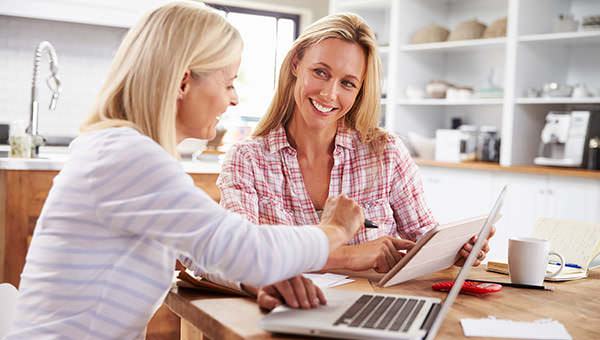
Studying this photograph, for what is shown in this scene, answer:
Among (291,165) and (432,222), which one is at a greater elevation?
(291,165)

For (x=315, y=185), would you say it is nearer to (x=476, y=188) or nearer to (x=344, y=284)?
(x=344, y=284)

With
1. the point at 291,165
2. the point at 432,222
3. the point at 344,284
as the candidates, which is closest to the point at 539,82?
the point at 432,222

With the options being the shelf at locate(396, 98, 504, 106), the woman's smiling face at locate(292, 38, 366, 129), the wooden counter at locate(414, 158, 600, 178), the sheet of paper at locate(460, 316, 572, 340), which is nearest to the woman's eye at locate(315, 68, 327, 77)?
the woman's smiling face at locate(292, 38, 366, 129)

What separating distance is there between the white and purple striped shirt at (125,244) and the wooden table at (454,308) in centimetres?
8

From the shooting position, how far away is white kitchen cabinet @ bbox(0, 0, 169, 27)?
4.17 metres

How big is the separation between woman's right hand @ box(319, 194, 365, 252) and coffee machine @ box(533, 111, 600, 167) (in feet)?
9.30

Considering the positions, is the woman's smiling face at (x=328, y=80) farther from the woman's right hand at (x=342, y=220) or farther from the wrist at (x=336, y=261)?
the woman's right hand at (x=342, y=220)

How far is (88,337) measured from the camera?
98 cm

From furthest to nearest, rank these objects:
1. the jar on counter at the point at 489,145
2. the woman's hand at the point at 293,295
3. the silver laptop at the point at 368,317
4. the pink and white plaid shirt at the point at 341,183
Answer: the jar on counter at the point at 489,145, the pink and white plaid shirt at the point at 341,183, the woman's hand at the point at 293,295, the silver laptop at the point at 368,317

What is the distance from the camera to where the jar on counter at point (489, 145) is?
400 cm

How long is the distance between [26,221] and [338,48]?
1703mm

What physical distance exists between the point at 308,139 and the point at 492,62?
3.01 meters

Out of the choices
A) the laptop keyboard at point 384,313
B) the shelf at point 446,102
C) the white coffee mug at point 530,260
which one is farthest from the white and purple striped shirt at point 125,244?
the shelf at point 446,102

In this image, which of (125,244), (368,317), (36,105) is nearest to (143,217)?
(125,244)
